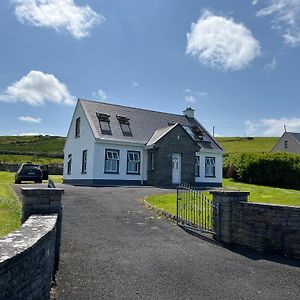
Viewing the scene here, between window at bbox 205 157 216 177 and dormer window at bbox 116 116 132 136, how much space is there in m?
7.78

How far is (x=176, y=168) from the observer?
94.4 ft

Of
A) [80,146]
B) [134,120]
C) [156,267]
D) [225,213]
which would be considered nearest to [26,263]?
[156,267]

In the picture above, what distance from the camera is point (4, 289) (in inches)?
135

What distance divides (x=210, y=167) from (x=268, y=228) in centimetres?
2292

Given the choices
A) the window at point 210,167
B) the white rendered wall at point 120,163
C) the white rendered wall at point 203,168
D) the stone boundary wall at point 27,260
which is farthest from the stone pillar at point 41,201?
the window at point 210,167

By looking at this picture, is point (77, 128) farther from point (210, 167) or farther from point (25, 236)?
point (25, 236)

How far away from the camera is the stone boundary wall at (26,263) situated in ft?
11.5

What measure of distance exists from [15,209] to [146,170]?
1714 cm

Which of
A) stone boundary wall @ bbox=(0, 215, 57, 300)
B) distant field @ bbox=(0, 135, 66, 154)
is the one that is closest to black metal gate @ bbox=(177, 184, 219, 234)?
stone boundary wall @ bbox=(0, 215, 57, 300)

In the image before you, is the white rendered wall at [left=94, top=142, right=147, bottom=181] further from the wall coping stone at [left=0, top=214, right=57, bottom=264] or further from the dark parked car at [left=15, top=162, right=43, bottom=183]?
the wall coping stone at [left=0, top=214, right=57, bottom=264]

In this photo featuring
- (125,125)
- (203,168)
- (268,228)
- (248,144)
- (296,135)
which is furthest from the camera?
(248,144)

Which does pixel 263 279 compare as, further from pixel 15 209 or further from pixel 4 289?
pixel 15 209

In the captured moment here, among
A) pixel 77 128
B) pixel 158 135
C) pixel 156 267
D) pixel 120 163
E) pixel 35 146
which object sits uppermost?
pixel 35 146

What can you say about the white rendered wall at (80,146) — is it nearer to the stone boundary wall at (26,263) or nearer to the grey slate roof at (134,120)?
the grey slate roof at (134,120)
